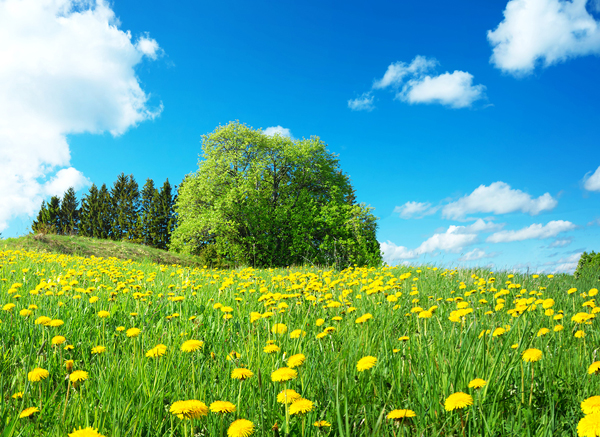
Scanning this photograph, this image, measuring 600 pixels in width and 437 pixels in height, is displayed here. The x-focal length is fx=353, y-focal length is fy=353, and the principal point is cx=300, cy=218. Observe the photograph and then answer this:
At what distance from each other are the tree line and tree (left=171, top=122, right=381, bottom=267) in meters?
19.4

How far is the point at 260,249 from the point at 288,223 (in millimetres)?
2682

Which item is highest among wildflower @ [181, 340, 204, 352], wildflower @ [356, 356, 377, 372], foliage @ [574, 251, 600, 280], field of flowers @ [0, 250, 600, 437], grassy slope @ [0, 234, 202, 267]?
grassy slope @ [0, 234, 202, 267]

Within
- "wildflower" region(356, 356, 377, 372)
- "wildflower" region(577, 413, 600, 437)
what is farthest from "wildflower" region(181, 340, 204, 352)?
"wildflower" region(577, 413, 600, 437)

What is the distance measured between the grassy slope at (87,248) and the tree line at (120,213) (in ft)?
54.9

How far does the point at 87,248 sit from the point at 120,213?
26.1m

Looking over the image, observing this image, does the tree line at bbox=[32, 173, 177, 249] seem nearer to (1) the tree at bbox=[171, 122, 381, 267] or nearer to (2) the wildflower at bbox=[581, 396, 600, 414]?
(1) the tree at bbox=[171, 122, 381, 267]

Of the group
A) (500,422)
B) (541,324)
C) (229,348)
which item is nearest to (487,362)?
(500,422)

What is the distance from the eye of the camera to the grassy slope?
17.8 meters

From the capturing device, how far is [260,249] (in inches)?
933

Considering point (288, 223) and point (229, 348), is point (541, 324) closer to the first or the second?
point (229, 348)

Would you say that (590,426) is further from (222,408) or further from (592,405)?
(222,408)

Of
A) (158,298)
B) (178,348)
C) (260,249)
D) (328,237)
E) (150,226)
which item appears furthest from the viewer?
(150,226)

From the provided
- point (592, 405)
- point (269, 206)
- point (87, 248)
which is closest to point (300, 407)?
point (592, 405)

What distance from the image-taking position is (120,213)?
4469 cm
